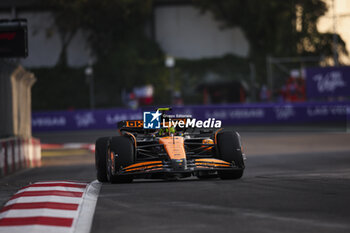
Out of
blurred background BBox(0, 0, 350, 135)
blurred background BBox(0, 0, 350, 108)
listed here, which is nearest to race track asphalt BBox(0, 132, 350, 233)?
blurred background BBox(0, 0, 350, 135)

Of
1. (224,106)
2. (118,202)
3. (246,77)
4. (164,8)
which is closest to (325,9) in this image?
(246,77)

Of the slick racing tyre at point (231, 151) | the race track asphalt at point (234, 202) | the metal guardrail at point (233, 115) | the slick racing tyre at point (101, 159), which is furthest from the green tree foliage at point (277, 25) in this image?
the slick racing tyre at point (101, 159)

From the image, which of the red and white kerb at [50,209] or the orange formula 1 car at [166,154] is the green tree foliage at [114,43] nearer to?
the orange formula 1 car at [166,154]

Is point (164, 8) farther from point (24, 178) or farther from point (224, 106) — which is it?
point (24, 178)

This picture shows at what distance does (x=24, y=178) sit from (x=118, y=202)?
6.30 meters

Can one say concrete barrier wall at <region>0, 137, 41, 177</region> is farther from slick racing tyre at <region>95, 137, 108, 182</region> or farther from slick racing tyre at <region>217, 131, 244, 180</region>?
slick racing tyre at <region>217, 131, 244, 180</region>

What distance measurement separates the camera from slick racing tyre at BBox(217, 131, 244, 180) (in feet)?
42.5

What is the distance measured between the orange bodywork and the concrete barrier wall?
208 inches

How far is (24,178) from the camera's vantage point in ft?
52.5

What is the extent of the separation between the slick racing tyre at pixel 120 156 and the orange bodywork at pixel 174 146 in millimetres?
515

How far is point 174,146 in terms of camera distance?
41.2 feet

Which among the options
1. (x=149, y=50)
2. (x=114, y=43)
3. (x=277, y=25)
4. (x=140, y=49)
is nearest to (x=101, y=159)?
(x=277, y=25)

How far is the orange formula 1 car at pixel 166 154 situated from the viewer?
1245 cm

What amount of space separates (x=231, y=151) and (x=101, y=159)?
2176 millimetres
